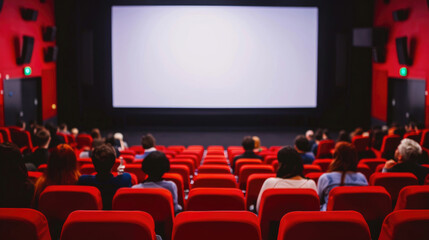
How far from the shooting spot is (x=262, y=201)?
101 inches

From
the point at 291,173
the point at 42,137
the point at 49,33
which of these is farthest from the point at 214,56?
the point at 291,173

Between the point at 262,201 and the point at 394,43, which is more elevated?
the point at 394,43

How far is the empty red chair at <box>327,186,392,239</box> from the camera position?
256 cm

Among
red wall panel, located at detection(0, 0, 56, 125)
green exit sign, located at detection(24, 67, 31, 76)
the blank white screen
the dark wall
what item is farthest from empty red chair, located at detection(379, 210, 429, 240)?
the dark wall

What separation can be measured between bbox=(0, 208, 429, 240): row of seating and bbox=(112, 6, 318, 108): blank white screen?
442 inches

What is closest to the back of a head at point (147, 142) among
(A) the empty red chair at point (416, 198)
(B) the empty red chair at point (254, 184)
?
(B) the empty red chair at point (254, 184)

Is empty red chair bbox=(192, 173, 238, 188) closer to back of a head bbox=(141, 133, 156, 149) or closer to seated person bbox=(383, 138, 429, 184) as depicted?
seated person bbox=(383, 138, 429, 184)

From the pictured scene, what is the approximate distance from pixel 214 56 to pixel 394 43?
4916mm

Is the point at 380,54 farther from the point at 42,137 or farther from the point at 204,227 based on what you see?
the point at 204,227

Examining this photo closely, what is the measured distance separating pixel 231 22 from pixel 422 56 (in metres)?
5.10


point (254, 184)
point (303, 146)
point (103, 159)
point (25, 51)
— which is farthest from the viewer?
point (25, 51)

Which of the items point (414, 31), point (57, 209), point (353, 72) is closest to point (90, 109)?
point (353, 72)

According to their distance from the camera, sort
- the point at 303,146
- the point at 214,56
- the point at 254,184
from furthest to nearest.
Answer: the point at 214,56
the point at 303,146
the point at 254,184

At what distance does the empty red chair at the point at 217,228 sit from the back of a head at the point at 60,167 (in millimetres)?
1733
